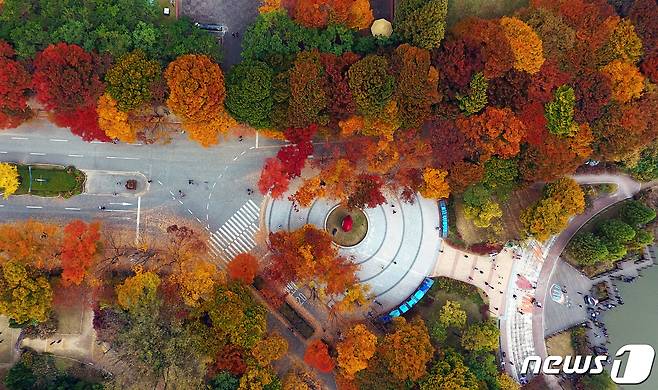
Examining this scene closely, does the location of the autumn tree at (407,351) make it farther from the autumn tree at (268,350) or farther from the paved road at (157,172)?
the paved road at (157,172)

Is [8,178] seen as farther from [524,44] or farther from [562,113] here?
[562,113]

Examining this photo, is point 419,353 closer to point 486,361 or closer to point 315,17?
point 486,361

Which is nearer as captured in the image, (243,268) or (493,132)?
(493,132)

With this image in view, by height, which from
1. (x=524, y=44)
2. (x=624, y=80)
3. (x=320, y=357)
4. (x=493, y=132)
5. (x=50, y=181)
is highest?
(x=524, y=44)

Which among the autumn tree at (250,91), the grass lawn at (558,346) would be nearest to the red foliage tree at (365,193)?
the autumn tree at (250,91)

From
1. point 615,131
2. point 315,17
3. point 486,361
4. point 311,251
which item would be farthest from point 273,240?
point 615,131

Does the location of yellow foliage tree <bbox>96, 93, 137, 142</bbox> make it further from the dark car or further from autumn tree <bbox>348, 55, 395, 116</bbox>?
autumn tree <bbox>348, 55, 395, 116</bbox>

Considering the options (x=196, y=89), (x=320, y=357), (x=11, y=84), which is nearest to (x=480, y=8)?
(x=196, y=89)

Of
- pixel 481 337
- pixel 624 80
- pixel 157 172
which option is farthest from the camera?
pixel 157 172
